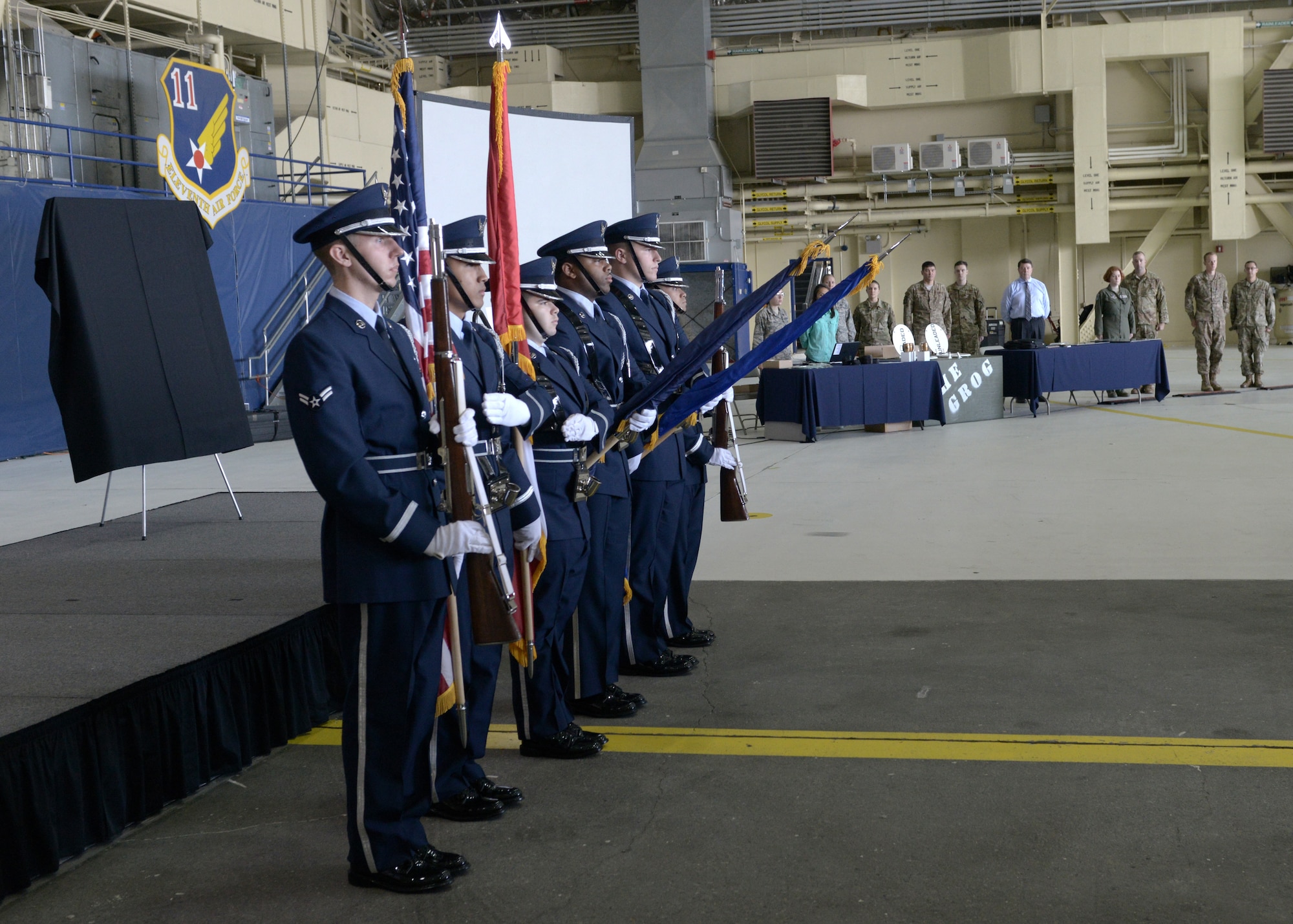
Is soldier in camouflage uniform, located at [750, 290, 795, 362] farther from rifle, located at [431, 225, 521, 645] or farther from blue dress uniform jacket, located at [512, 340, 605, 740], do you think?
rifle, located at [431, 225, 521, 645]

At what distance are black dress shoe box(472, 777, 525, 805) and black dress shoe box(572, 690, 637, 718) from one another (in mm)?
730

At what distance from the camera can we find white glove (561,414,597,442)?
3.51 m

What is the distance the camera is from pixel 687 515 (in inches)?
184

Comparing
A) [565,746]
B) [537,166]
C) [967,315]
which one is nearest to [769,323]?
[967,315]

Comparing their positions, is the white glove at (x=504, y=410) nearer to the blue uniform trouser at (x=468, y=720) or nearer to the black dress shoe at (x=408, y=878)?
the blue uniform trouser at (x=468, y=720)

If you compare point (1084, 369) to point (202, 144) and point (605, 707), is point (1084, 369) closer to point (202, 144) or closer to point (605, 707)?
point (202, 144)

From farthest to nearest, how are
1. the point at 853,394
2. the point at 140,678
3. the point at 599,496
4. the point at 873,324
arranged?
the point at 873,324 < the point at 853,394 < the point at 599,496 < the point at 140,678

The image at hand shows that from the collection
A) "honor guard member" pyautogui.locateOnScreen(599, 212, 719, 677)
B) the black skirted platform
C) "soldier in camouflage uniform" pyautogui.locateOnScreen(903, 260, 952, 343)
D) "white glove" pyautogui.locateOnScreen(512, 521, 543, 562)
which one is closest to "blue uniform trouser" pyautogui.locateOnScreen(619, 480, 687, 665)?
"honor guard member" pyautogui.locateOnScreen(599, 212, 719, 677)

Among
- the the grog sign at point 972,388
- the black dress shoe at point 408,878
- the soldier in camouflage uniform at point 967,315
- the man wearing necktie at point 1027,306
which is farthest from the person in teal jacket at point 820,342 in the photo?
the black dress shoe at point 408,878

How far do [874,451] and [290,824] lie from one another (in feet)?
26.5

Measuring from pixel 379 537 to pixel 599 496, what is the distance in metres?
1.30

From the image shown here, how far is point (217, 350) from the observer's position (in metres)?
6.47

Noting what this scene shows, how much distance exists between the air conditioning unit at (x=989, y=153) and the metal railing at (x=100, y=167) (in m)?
10.6

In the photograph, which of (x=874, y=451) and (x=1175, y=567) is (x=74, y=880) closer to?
(x=1175, y=567)
